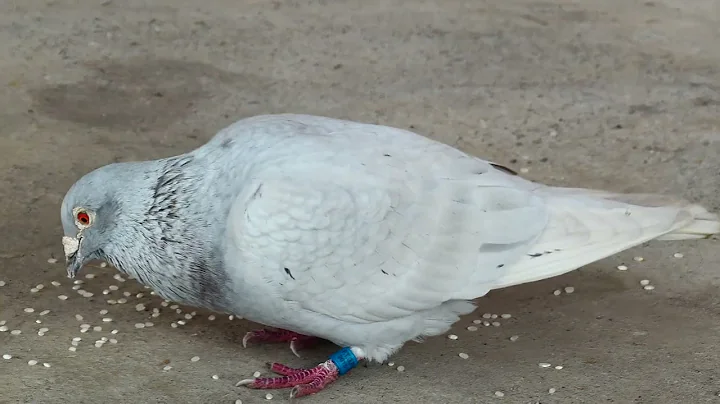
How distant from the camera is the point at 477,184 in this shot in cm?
317

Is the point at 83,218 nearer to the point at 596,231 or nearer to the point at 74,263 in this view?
the point at 74,263

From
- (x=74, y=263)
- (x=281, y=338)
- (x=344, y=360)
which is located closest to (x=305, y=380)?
(x=344, y=360)

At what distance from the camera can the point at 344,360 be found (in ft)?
10.7

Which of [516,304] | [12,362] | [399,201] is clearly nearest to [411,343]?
[516,304]

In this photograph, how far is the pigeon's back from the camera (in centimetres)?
294

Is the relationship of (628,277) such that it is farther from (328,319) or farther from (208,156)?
(208,156)

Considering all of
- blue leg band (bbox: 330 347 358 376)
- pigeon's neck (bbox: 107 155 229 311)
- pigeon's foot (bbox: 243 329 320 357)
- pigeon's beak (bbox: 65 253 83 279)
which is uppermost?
pigeon's neck (bbox: 107 155 229 311)

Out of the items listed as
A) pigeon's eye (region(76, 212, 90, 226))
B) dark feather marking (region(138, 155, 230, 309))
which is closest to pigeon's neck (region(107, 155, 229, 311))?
dark feather marking (region(138, 155, 230, 309))

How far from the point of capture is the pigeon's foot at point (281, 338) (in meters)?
3.51

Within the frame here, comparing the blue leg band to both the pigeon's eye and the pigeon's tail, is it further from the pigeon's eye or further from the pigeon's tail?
the pigeon's eye

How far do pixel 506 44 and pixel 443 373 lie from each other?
12.4 ft

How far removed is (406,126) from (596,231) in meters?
2.44

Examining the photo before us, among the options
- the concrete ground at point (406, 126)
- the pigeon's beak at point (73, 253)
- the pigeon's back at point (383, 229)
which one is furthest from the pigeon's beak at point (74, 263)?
the pigeon's back at point (383, 229)

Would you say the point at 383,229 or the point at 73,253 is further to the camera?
the point at 73,253
